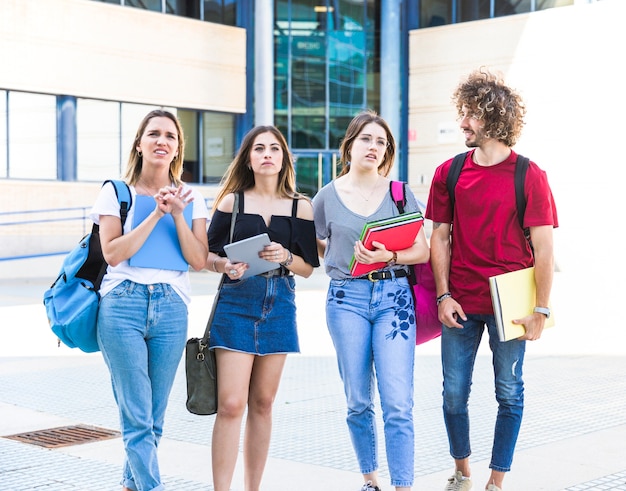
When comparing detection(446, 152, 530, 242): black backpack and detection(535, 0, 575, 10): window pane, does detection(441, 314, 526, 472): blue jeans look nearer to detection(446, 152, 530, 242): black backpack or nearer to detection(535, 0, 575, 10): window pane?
detection(446, 152, 530, 242): black backpack

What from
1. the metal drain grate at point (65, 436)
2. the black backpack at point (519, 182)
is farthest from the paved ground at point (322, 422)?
the black backpack at point (519, 182)

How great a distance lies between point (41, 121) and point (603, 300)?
13.8 metres

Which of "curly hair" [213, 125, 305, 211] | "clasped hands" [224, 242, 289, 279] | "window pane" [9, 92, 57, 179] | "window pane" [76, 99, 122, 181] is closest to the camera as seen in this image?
"clasped hands" [224, 242, 289, 279]

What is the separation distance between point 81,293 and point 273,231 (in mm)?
932

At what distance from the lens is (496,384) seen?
4324 mm

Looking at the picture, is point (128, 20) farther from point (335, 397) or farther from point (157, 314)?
point (157, 314)

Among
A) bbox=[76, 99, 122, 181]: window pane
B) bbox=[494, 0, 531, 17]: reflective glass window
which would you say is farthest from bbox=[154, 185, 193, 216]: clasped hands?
bbox=[494, 0, 531, 17]: reflective glass window

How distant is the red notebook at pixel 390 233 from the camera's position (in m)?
4.09

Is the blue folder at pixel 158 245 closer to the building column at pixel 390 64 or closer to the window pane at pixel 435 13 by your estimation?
the building column at pixel 390 64

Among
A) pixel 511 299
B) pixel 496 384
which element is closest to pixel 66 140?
pixel 496 384

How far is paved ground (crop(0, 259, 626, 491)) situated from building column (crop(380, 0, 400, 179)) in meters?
16.1

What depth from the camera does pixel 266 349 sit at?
414 cm

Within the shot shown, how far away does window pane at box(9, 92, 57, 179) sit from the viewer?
21141mm

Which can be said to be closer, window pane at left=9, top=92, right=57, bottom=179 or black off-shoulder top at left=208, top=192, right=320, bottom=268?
black off-shoulder top at left=208, top=192, right=320, bottom=268
